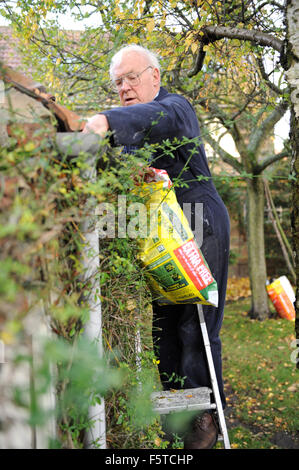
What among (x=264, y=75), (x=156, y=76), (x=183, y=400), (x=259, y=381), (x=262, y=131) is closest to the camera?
(x=183, y=400)

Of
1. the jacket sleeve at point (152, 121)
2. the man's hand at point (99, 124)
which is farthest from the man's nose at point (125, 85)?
the man's hand at point (99, 124)

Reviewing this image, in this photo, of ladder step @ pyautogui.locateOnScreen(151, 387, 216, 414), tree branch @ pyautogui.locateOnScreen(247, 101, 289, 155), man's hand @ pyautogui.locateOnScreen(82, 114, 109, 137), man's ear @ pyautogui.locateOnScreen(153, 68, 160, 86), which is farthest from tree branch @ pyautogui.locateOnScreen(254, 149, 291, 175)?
man's hand @ pyautogui.locateOnScreen(82, 114, 109, 137)

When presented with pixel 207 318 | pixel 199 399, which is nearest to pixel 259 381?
pixel 207 318

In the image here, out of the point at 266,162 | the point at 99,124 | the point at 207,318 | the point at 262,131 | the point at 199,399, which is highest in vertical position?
the point at 262,131

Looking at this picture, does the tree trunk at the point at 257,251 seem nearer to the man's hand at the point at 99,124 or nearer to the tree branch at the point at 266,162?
the tree branch at the point at 266,162

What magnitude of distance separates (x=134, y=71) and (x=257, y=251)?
6.32 m

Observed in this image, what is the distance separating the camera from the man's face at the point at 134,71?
8.39 ft

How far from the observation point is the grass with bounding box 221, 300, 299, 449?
4161 millimetres

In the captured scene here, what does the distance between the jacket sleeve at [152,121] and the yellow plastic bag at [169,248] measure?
7.8 inches

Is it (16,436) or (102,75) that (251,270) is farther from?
(16,436)

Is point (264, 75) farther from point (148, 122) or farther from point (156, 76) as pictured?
point (148, 122)

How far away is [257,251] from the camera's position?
8.32 metres

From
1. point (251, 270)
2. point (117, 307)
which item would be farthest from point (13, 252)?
point (251, 270)

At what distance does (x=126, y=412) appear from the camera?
1.73 meters
